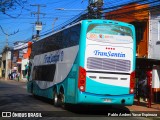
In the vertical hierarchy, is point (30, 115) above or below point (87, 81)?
below

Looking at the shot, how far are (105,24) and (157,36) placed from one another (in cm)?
1169

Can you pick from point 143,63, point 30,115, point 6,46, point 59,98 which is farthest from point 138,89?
point 6,46

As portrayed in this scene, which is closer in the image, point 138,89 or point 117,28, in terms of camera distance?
point 117,28

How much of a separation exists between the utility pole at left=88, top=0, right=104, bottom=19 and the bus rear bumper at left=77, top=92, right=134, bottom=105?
11880 millimetres

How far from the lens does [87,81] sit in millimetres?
15617

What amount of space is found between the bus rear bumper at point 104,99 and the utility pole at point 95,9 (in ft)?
39.0

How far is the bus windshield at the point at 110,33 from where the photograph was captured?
15844 millimetres

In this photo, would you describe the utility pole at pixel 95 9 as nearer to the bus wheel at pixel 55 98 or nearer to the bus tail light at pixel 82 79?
the bus wheel at pixel 55 98

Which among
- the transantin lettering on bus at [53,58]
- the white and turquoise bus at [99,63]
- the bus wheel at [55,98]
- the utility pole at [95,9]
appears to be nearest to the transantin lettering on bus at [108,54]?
the white and turquoise bus at [99,63]

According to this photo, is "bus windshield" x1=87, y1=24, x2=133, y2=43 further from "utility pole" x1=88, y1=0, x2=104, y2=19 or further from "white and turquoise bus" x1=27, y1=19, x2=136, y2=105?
"utility pole" x1=88, y1=0, x2=104, y2=19

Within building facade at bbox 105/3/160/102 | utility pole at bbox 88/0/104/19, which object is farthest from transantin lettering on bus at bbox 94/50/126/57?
utility pole at bbox 88/0/104/19

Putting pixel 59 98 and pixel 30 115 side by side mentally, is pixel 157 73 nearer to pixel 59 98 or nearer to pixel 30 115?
pixel 59 98

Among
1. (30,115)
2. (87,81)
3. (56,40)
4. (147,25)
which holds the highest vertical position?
(147,25)

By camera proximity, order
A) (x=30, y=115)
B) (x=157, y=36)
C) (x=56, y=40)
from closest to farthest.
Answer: (x=30, y=115) < (x=56, y=40) < (x=157, y=36)
